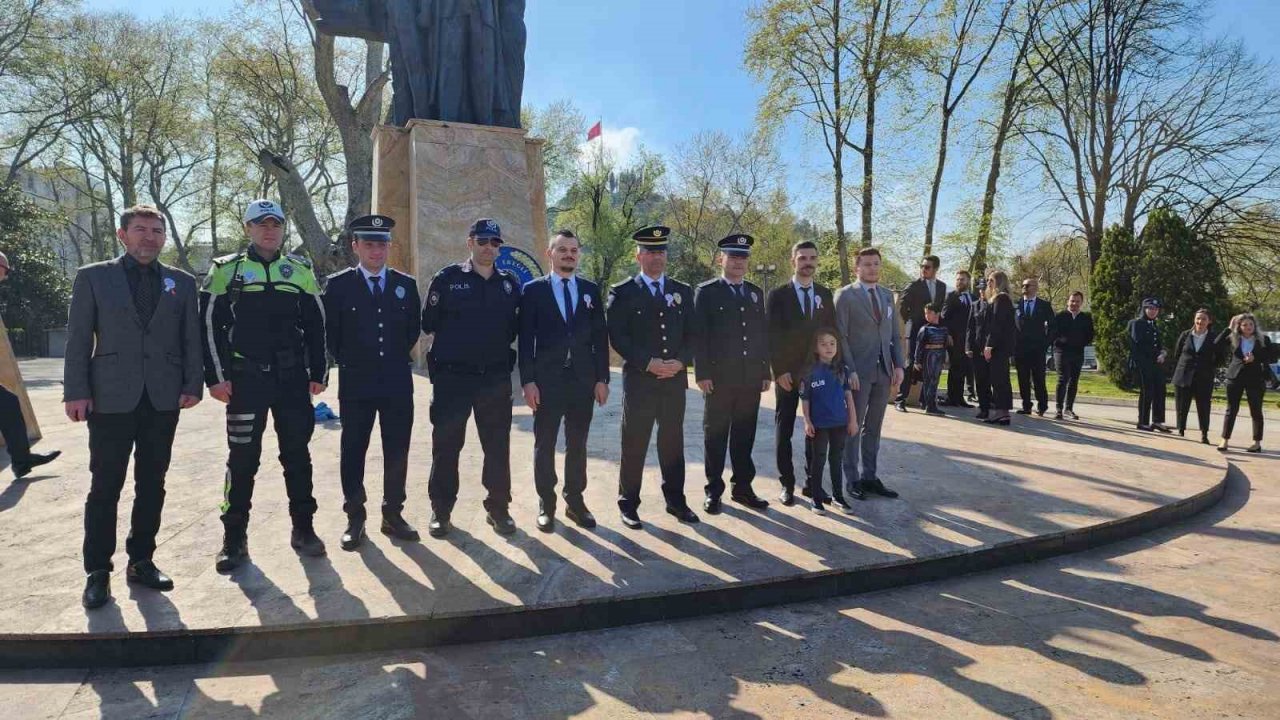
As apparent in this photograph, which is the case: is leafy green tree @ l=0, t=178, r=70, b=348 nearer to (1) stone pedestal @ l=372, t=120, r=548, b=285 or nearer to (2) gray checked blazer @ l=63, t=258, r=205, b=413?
(1) stone pedestal @ l=372, t=120, r=548, b=285

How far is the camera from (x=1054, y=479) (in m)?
5.75

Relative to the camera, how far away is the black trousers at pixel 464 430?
4.26 m

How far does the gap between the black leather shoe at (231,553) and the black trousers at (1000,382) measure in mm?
8166

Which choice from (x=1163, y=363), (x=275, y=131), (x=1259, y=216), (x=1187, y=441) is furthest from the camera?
(x=275, y=131)

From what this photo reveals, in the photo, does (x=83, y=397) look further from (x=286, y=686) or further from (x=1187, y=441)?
(x=1187, y=441)

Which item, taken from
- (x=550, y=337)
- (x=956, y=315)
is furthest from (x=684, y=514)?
(x=956, y=315)

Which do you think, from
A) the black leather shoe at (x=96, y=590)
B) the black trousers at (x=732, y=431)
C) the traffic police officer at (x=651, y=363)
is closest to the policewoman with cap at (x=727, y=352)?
the black trousers at (x=732, y=431)

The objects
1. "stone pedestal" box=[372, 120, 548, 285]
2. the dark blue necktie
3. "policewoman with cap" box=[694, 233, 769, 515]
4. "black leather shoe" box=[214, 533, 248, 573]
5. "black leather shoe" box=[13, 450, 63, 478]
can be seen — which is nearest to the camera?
"black leather shoe" box=[214, 533, 248, 573]

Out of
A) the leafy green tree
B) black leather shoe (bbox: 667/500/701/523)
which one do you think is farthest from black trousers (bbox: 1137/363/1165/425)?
the leafy green tree

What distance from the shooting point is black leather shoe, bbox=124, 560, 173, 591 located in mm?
3361

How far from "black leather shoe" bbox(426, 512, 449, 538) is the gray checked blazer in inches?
57.0

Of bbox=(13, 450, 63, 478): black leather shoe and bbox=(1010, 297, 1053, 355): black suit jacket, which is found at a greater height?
bbox=(1010, 297, 1053, 355): black suit jacket

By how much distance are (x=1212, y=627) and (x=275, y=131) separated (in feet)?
129

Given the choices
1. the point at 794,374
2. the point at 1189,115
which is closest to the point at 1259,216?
the point at 1189,115
